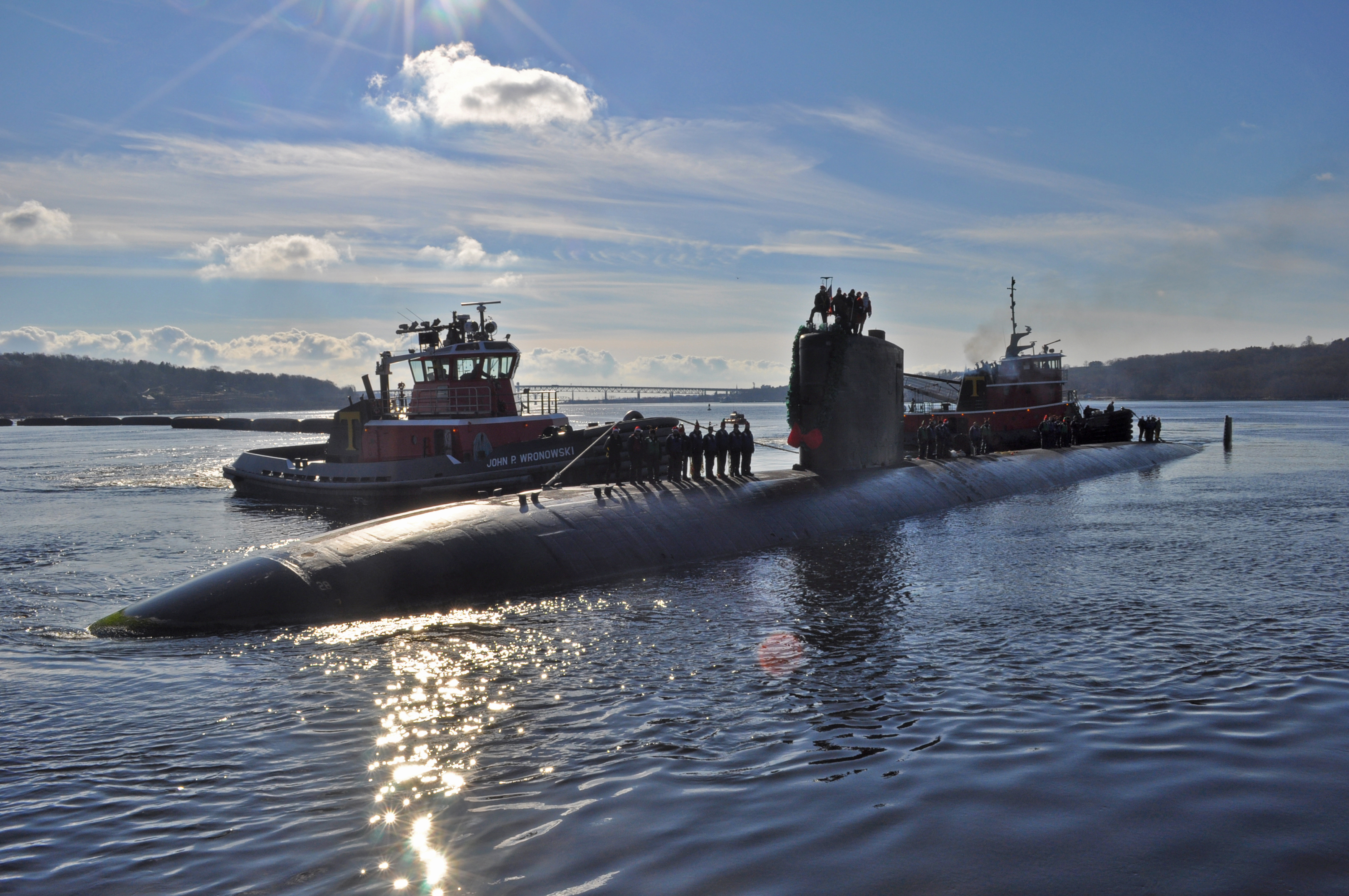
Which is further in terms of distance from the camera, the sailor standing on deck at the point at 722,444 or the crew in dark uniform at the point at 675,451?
the sailor standing on deck at the point at 722,444

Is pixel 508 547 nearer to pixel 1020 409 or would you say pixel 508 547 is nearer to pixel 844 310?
pixel 844 310

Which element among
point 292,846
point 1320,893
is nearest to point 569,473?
point 292,846

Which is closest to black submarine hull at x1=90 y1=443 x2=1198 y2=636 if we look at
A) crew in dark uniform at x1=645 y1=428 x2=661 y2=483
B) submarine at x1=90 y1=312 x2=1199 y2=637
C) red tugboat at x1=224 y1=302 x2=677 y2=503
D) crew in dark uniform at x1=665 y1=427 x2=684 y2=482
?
submarine at x1=90 y1=312 x2=1199 y2=637

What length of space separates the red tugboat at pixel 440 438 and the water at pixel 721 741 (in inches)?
528

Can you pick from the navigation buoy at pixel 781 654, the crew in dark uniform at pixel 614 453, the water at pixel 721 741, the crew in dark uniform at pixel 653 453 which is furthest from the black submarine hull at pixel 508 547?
the navigation buoy at pixel 781 654

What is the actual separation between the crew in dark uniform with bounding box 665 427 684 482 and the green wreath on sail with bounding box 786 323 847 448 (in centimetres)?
233

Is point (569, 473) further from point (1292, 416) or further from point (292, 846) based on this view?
point (1292, 416)

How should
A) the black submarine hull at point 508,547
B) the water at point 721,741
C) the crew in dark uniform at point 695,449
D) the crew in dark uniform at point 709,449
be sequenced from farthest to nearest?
1. the crew in dark uniform at point 709,449
2. the crew in dark uniform at point 695,449
3. the black submarine hull at point 508,547
4. the water at point 721,741

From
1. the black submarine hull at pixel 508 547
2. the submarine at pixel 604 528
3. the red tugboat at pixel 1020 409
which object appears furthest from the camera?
the red tugboat at pixel 1020 409

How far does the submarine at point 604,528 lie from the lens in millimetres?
10750

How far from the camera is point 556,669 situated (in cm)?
912

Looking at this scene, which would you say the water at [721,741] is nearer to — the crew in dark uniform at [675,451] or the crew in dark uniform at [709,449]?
the crew in dark uniform at [675,451]

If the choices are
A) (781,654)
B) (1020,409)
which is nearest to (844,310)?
(781,654)

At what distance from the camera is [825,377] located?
1752 centimetres
